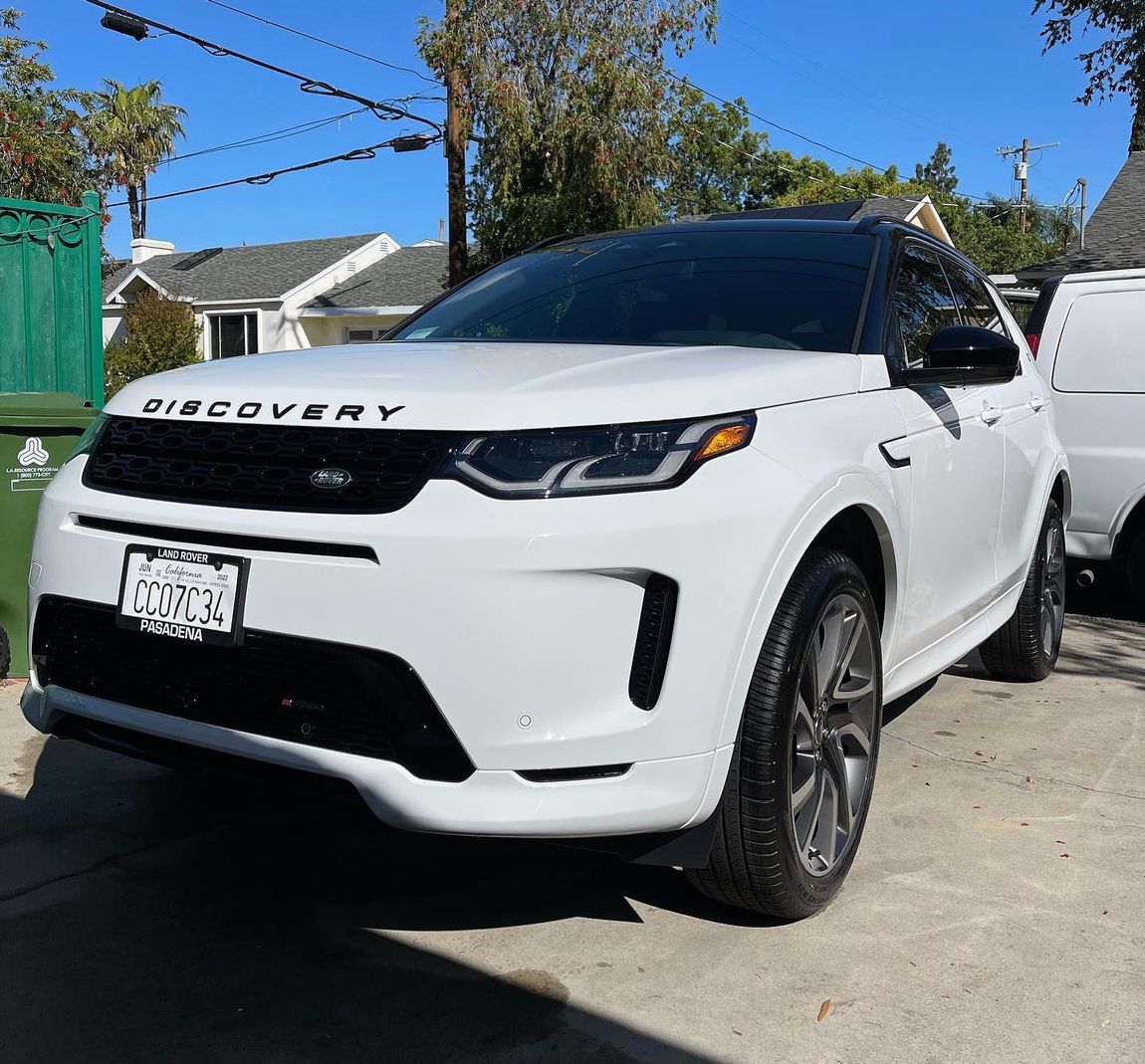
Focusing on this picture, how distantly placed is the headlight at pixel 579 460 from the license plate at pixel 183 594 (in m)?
0.52

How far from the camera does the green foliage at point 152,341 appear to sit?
94.5ft

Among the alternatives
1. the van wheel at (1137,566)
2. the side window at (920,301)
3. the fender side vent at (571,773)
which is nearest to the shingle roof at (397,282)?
the van wheel at (1137,566)

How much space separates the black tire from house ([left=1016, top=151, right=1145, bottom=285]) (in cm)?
767

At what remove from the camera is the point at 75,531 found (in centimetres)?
276

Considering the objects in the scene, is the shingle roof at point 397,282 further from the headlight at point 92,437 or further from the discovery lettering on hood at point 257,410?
the discovery lettering on hood at point 257,410

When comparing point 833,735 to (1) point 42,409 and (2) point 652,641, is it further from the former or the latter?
(1) point 42,409

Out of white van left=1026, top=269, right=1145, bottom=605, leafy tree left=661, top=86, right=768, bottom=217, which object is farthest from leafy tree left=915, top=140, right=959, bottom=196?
white van left=1026, top=269, right=1145, bottom=605

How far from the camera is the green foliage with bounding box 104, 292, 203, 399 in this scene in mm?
28812

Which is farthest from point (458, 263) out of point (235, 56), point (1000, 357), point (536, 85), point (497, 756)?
point (497, 756)

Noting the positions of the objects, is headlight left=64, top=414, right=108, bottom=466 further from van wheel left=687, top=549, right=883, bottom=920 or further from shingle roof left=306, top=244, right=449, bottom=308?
shingle roof left=306, top=244, right=449, bottom=308

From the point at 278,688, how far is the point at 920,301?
254 centimetres

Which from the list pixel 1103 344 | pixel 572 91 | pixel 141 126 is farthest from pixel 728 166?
pixel 1103 344

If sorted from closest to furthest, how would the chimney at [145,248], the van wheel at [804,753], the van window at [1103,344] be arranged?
the van wheel at [804,753], the van window at [1103,344], the chimney at [145,248]

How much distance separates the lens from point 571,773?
2.42 meters
